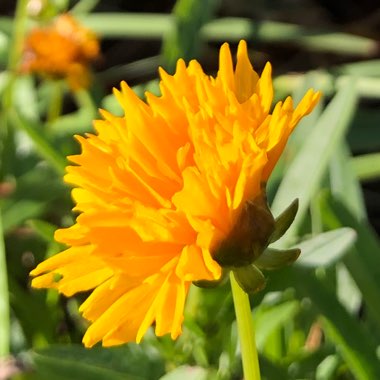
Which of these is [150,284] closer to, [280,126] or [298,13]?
[280,126]

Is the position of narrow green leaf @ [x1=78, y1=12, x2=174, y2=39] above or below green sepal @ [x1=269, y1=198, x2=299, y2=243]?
below

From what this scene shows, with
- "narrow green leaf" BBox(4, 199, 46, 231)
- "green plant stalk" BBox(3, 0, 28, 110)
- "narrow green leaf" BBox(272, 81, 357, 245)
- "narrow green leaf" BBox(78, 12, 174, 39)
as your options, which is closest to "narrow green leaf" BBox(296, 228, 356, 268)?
"narrow green leaf" BBox(272, 81, 357, 245)

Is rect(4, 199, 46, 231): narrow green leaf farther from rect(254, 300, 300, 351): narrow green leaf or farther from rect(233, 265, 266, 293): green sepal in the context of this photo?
rect(233, 265, 266, 293): green sepal

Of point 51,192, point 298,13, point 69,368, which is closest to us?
point 69,368

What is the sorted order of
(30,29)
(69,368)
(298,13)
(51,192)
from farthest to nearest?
(298,13) < (30,29) < (51,192) < (69,368)

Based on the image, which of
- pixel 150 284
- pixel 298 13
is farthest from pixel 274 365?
pixel 298 13
